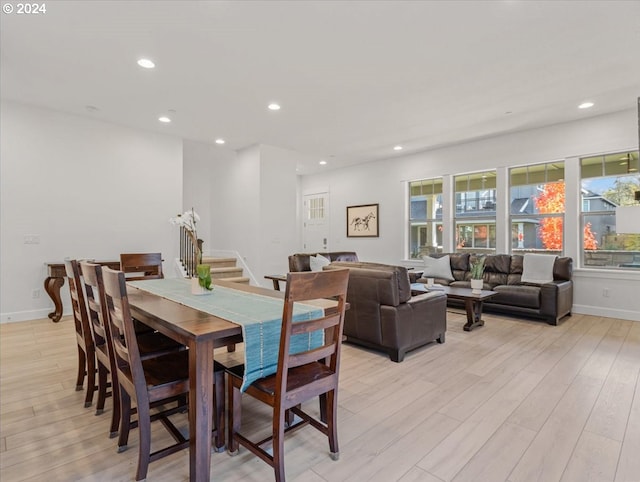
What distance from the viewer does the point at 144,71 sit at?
3.52 m

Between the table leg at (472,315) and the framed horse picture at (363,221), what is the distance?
346 cm

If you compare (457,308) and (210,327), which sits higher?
(210,327)

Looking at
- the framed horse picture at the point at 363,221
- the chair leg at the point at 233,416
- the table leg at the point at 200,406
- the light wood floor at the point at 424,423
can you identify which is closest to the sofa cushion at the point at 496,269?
the light wood floor at the point at 424,423

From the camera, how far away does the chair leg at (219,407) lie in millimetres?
1769

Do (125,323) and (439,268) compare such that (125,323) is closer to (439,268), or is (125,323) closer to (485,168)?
(439,268)

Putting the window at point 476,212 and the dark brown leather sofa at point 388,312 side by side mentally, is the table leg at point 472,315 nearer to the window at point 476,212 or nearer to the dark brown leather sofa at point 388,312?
the dark brown leather sofa at point 388,312

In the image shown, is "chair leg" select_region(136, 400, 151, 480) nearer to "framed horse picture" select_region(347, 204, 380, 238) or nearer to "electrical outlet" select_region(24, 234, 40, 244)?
"electrical outlet" select_region(24, 234, 40, 244)

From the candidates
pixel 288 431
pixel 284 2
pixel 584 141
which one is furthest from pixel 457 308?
pixel 284 2

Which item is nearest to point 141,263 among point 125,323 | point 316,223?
point 125,323

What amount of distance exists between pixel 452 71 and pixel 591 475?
3459 mm

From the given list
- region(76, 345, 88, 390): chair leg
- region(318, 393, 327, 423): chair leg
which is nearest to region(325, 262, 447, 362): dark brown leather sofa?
region(318, 393, 327, 423): chair leg

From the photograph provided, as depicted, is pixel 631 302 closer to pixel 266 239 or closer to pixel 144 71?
pixel 266 239

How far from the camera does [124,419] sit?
5.94ft

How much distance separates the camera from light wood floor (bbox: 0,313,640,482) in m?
1.71
